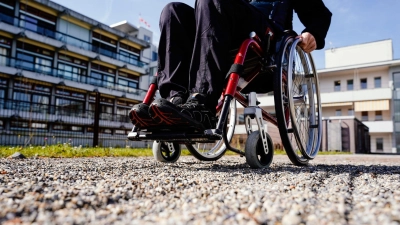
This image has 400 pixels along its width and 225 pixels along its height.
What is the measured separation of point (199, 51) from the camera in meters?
1.50

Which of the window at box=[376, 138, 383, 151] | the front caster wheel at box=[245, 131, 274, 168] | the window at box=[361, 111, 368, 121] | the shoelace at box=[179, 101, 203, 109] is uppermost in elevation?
the window at box=[361, 111, 368, 121]

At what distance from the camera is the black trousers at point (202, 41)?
144 centimetres

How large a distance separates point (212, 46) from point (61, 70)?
844 inches

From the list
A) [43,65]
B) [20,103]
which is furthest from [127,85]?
[20,103]

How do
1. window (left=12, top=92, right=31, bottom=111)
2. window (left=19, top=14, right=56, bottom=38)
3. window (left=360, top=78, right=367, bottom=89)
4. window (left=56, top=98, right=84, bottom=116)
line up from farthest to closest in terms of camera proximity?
window (left=360, top=78, right=367, bottom=89) → window (left=56, top=98, right=84, bottom=116) → window (left=19, top=14, right=56, bottom=38) → window (left=12, top=92, right=31, bottom=111)

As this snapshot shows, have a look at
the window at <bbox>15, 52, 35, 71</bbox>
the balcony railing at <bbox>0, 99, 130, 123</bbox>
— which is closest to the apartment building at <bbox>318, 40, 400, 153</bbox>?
the balcony railing at <bbox>0, 99, 130, 123</bbox>

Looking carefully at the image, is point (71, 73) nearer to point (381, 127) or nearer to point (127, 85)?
point (127, 85)

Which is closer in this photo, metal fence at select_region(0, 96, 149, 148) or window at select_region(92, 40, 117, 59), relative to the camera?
metal fence at select_region(0, 96, 149, 148)

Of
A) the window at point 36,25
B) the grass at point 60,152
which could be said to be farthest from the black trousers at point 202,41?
the window at point 36,25

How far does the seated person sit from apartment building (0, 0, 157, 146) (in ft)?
46.3

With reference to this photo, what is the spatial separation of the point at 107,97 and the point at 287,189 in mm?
25289

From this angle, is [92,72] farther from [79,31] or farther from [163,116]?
[163,116]

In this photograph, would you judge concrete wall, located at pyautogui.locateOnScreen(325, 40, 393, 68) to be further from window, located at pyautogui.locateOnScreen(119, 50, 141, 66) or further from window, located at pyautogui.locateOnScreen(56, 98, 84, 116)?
window, located at pyautogui.locateOnScreen(56, 98, 84, 116)

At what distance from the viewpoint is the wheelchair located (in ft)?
4.73
